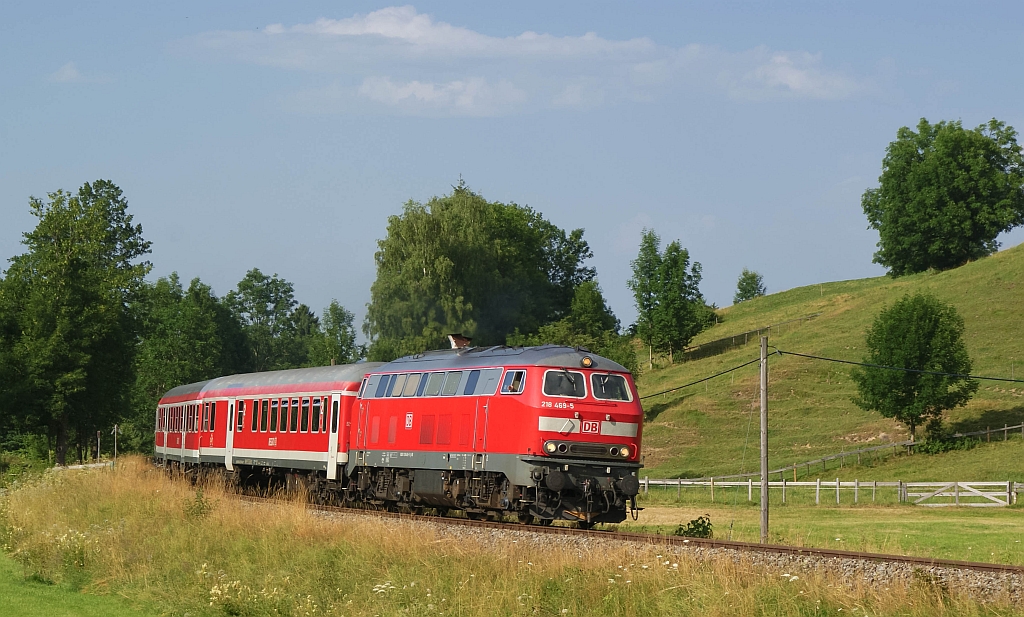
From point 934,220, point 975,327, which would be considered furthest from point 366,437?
point 934,220

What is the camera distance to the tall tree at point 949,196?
320 ft

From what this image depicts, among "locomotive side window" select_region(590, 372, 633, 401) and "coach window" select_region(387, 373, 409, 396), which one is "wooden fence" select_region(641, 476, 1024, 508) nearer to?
"coach window" select_region(387, 373, 409, 396)

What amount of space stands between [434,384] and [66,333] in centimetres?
3717

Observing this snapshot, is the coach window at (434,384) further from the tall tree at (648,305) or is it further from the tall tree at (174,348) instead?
the tall tree at (174,348)

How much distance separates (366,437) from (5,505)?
10.5m

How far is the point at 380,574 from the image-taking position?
18.5 meters

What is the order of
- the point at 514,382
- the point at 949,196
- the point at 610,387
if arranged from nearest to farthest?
the point at 514,382
the point at 610,387
the point at 949,196

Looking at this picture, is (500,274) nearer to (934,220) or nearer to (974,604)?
(934,220)

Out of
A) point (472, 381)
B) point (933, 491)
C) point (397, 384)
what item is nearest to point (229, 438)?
point (397, 384)

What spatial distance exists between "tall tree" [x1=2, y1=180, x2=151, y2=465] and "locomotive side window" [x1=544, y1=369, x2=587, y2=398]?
132 feet

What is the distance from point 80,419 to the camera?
6225 cm

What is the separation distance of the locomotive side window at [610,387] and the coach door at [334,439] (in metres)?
9.35

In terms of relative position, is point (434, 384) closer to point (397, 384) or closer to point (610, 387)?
point (397, 384)

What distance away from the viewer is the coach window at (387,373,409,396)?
27.5m
